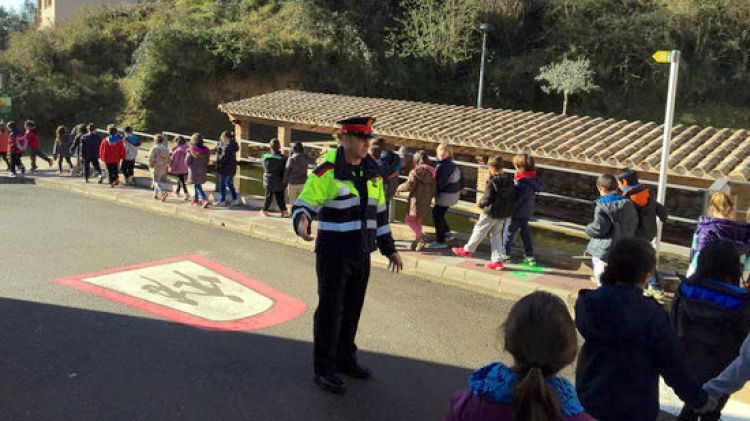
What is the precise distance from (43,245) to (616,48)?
29.8 metres

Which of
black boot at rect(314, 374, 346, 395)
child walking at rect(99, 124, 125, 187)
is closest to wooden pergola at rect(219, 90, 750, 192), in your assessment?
child walking at rect(99, 124, 125, 187)

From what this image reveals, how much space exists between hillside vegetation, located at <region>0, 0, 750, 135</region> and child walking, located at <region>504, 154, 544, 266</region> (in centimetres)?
2297

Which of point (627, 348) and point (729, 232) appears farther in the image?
point (729, 232)

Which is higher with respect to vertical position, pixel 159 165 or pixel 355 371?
pixel 159 165

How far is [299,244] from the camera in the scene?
9.57 metres

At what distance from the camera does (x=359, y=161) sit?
4.62m

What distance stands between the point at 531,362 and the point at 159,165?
37.4 ft

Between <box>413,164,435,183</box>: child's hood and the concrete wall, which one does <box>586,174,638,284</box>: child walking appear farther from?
the concrete wall

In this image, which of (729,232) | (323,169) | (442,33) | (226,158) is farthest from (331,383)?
(442,33)

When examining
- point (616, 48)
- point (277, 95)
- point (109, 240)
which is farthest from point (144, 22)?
point (109, 240)

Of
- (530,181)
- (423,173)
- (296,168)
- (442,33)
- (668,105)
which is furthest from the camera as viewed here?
(442,33)

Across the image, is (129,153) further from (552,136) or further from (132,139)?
(552,136)

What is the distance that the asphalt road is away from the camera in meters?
4.43

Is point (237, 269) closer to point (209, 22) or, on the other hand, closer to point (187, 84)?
point (187, 84)
